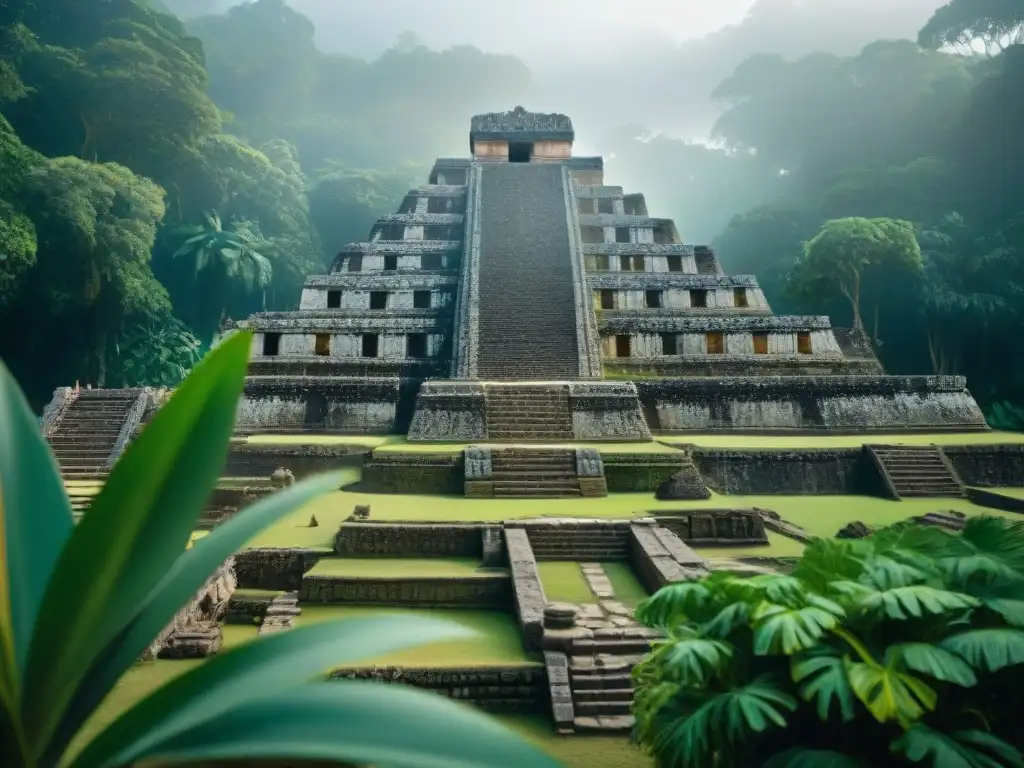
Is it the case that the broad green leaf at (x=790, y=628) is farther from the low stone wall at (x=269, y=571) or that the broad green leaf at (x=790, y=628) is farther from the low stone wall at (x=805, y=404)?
the low stone wall at (x=805, y=404)

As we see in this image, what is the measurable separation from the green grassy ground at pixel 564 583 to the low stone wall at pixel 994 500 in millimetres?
8021

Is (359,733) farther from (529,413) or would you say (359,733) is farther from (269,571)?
(529,413)

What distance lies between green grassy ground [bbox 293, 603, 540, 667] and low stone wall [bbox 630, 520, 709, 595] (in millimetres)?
1623

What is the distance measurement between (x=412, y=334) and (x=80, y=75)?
→ 21.5 m

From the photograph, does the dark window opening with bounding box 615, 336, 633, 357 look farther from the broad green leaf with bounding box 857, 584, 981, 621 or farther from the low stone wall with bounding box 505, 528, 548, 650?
the broad green leaf with bounding box 857, 584, 981, 621

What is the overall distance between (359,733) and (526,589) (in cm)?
604

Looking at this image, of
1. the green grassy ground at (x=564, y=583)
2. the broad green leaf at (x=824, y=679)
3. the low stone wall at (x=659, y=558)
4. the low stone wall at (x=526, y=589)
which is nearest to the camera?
the broad green leaf at (x=824, y=679)

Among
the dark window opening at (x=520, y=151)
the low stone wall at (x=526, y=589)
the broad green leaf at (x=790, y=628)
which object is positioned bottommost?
the broad green leaf at (x=790, y=628)

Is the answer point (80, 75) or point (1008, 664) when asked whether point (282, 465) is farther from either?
point (80, 75)

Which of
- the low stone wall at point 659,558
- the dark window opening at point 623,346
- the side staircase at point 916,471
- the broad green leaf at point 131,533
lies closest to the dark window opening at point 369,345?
the dark window opening at point 623,346

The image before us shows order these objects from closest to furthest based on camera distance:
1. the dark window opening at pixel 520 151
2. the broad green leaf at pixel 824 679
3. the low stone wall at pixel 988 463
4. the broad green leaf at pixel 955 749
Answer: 1. the broad green leaf at pixel 955 749
2. the broad green leaf at pixel 824 679
3. the low stone wall at pixel 988 463
4. the dark window opening at pixel 520 151

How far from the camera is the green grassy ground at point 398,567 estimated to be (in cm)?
785

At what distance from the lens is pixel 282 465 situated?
46.7 ft

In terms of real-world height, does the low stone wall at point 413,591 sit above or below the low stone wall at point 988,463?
below
